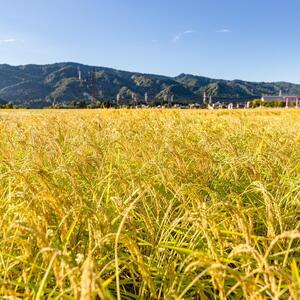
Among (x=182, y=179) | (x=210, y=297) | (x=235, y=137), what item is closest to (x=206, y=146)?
(x=182, y=179)

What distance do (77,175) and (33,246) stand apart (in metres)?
0.90

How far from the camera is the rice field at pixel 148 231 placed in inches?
32.7

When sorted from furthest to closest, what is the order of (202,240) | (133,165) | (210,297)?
(133,165) < (202,240) < (210,297)

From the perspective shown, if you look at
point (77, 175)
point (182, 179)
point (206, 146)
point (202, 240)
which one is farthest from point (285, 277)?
point (206, 146)

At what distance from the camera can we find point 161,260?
4.08ft

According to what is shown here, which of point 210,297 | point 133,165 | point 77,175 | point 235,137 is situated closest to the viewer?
point 210,297

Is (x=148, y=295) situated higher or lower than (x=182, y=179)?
lower

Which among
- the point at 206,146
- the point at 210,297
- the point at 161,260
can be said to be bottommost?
the point at 210,297

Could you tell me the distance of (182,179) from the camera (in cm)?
198

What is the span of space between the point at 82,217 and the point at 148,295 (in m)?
0.44

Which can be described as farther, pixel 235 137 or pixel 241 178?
pixel 235 137

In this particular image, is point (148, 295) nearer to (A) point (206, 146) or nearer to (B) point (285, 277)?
(B) point (285, 277)

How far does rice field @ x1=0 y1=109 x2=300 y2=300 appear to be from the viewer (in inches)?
32.7

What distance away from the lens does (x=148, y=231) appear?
152 cm
